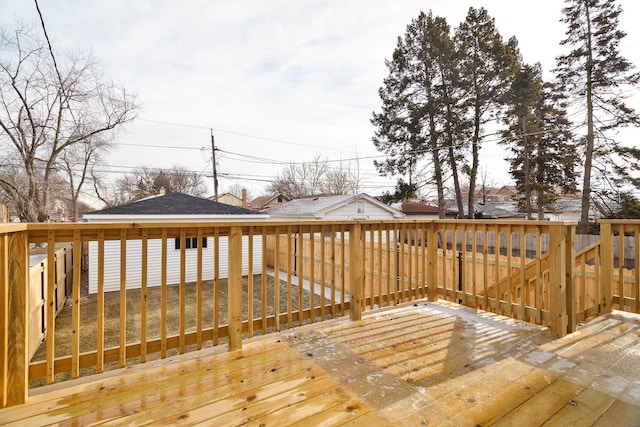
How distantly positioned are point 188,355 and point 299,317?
94 cm

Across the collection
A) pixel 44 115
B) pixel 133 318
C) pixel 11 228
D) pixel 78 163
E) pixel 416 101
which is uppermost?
pixel 416 101

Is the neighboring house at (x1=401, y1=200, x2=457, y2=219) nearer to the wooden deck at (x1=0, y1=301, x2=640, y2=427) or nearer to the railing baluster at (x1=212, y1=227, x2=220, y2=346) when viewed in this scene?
the wooden deck at (x1=0, y1=301, x2=640, y2=427)

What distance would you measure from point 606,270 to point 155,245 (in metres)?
10.5

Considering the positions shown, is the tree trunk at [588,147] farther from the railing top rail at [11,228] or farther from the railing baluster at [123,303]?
the railing top rail at [11,228]

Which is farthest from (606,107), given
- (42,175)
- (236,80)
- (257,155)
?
(42,175)

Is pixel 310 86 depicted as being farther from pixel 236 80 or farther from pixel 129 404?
pixel 129 404

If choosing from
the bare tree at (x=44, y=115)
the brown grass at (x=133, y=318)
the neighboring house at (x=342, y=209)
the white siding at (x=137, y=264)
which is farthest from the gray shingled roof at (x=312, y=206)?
the bare tree at (x=44, y=115)

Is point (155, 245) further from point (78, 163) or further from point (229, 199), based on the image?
point (229, 199)

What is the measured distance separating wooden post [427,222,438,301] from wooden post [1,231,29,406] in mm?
3450

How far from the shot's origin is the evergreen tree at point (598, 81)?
38.1ft

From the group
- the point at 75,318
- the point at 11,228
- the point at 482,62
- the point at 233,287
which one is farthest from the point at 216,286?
the point at 482,62

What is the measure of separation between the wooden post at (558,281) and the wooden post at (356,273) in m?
1.61

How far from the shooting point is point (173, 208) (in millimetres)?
10523

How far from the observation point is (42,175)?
44.4 ft
